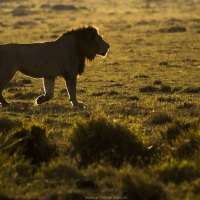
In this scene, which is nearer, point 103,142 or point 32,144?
point 103,142

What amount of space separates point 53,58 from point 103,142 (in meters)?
5.02

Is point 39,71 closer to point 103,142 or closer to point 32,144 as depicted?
point 32,144

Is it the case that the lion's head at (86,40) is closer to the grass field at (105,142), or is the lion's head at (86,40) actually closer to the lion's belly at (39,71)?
the lion's belly at (39,71)

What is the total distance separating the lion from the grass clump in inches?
172

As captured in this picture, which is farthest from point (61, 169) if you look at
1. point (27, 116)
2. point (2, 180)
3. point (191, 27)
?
point (191, 27)

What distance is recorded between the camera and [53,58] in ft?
43.7

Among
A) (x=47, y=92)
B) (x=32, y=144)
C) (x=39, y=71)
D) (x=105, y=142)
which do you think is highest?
(x=105, y=142)

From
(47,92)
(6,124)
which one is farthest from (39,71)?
(6,124)

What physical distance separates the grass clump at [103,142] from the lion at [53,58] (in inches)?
172

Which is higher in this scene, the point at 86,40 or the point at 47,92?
the point at 86,40

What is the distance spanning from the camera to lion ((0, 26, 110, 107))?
13.0 meters

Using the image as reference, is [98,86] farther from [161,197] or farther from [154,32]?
[154,32]

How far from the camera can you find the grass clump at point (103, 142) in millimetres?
8383

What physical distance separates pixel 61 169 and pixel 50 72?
6144 millimetres
